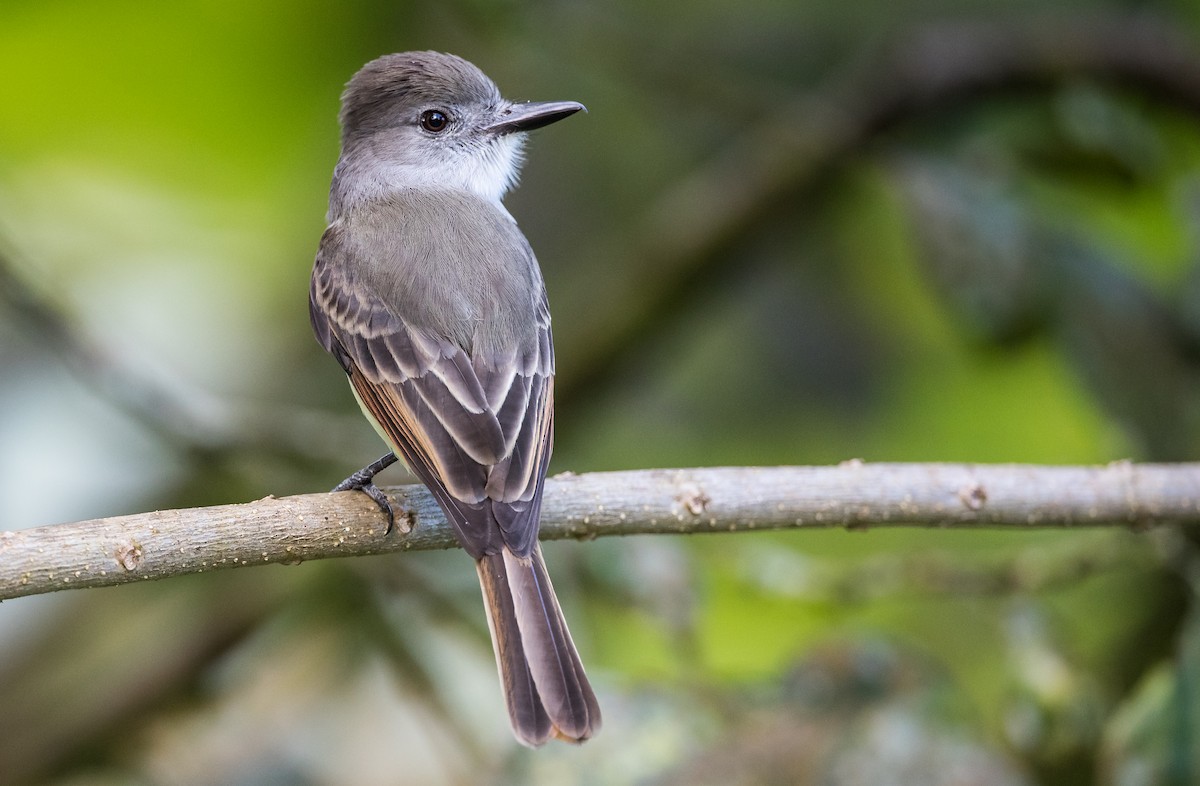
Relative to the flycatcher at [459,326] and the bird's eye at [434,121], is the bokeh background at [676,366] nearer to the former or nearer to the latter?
the flycatcher at [459,326]

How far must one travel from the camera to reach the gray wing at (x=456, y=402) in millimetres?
2424

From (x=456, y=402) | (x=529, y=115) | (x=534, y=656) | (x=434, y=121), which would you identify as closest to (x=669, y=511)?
(x=534, y=656)

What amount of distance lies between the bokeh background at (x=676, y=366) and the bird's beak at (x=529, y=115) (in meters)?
1.01

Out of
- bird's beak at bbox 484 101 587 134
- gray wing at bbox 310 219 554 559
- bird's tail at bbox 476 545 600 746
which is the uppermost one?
bird's beak at bbox 484 101 587 134

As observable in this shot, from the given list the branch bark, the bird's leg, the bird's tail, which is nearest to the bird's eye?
the bird's leg

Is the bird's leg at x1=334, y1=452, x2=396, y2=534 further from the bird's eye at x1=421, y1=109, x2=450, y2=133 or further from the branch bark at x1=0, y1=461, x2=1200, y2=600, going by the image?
the bird's eye at x1=421, y1=109, x2=450, y2=133

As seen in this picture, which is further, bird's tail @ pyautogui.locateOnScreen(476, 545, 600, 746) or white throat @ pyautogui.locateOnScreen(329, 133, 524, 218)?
white throat @ pyautogui.locateOnScreen(329, 133, 524, 218)

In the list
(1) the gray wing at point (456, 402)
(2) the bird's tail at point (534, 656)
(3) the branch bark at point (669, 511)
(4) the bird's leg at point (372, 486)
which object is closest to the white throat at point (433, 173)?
(1) the gray wing at point (456, 402)

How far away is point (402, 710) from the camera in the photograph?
155 inches

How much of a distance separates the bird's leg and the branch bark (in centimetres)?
2

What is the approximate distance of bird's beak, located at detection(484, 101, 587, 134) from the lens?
321 cm

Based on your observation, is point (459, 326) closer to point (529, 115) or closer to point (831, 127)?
point (529, 115)

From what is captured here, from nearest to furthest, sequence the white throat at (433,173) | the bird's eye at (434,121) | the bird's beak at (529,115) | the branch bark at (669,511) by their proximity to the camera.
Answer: the branch bark at (669,511), the bird's beak at (529,115), the white throat at (433,173), the bird's eye at (434,121)

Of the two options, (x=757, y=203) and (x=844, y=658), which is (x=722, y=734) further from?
(x=757, y=203)
